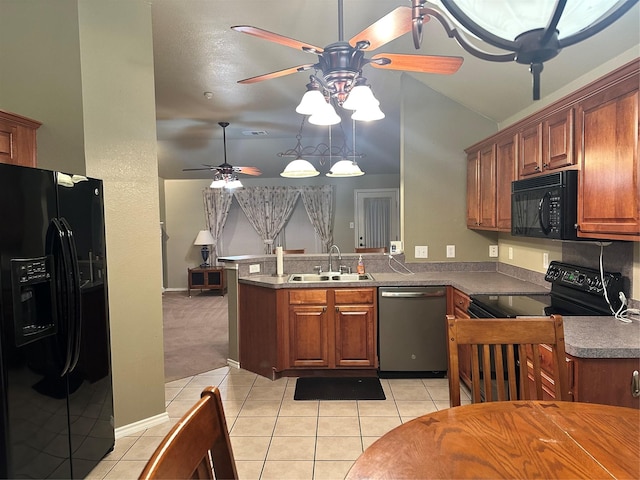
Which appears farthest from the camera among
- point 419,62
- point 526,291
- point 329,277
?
point 329,277

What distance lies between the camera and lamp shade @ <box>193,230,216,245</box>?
765cm

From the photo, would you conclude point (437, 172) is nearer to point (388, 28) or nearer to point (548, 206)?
point (548, 206)

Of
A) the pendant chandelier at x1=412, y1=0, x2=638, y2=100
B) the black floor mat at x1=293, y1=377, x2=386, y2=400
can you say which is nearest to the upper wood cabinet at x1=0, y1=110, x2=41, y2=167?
the black floor mat at x1=293, y1=377, x2=386, y2=400

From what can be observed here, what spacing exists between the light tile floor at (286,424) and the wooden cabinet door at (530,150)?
172 cm

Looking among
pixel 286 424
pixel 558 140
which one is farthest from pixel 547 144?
pixel 286 424

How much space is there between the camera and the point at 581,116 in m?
2.14

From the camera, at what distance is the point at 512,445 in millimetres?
1048

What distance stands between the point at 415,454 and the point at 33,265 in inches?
71.2

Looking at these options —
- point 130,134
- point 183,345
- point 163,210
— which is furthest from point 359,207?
point 130,134

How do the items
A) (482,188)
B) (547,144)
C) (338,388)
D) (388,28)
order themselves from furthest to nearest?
(482,188), (338,388), (547,144), (388,28)

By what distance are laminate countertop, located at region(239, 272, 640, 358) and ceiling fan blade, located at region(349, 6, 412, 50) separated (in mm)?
1472

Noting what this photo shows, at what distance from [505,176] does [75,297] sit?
9.80ft

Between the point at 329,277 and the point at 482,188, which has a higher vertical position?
the point at 482,188

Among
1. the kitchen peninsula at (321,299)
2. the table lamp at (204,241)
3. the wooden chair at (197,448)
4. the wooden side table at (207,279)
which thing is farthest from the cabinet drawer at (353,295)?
the table lamp at (204,241)
